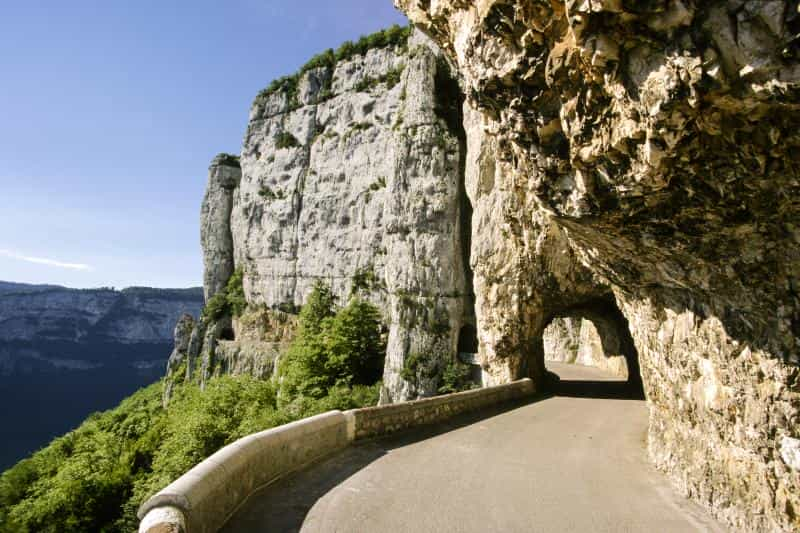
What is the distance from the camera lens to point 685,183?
17.8 feet

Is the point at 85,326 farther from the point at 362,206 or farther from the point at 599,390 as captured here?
the point at 599,390

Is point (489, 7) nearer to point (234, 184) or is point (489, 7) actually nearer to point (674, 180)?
point (674, 180)

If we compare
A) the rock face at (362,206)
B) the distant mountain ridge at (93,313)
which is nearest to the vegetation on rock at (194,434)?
the rock face at (362,206)

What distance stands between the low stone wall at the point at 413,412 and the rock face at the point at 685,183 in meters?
4.61

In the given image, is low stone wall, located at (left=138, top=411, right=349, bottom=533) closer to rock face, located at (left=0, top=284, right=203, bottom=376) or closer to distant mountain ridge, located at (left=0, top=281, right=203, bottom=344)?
rock face, located at (left=0, top=284, right=203, bottom=376)

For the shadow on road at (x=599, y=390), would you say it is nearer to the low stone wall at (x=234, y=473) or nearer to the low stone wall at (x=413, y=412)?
the low stone wall at (x=413, y=412)

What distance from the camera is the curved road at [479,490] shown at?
546cm

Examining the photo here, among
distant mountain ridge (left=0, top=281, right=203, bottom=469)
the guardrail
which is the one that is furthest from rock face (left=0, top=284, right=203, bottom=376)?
the guardrail

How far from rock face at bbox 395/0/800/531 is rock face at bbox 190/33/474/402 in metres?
20.8

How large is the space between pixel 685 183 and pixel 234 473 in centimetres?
657

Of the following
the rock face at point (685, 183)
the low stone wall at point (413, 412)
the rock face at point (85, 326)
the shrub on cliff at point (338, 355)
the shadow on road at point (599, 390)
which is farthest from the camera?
the rock face at point (85, 326)

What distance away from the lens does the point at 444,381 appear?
27.7 m

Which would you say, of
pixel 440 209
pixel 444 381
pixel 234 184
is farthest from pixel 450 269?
pixel 234 184

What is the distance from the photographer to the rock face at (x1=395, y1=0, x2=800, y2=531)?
4.33 m
